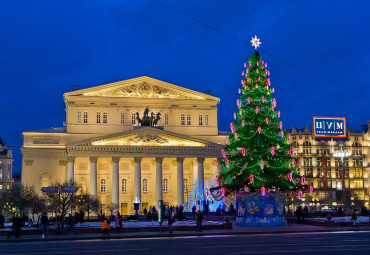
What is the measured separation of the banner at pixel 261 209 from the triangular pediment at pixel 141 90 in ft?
130

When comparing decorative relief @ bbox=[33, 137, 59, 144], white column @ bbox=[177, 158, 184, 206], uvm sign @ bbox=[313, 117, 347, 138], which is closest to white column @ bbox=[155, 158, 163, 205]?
white column @ bbox=[177, 158, 184, 206]

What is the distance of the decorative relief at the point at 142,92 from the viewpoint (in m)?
76.5

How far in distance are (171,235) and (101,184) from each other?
1737 inches

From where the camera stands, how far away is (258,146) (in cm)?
3875

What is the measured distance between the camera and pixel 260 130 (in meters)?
38.1

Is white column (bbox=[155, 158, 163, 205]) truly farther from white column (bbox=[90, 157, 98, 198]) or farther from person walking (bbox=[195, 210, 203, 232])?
person walking (bbox=[195, 210, 203, 232])

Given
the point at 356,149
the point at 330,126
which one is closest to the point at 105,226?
the point at 330,126

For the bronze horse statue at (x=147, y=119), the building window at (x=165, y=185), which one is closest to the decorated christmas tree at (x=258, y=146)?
the bronze horse statue at (x=147, y=119)

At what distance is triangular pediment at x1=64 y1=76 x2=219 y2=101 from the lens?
249 ft

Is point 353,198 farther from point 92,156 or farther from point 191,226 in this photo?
point 191,226

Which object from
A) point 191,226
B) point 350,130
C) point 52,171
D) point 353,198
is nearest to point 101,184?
point 52,171

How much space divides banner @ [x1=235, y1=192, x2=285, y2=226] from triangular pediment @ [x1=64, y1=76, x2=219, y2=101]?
39738 millimetres

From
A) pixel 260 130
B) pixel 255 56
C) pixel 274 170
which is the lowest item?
pixel 274 170

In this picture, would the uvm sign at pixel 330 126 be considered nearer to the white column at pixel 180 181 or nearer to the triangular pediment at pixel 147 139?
the triangular pediment at pixel 147 139
